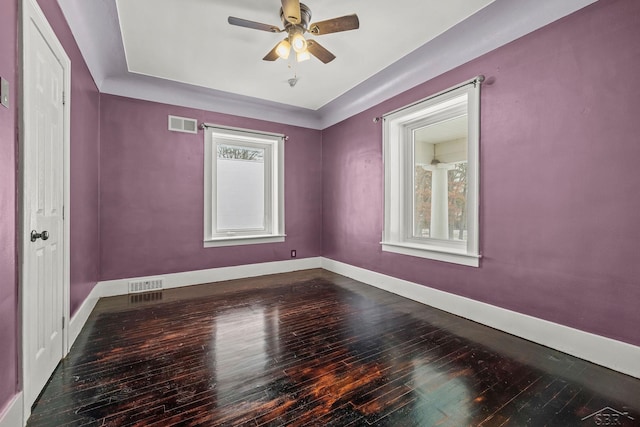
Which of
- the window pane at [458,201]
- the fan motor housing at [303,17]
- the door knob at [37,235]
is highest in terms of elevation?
the fan motor housing at [303,17]

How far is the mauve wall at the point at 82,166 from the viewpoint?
2379mm

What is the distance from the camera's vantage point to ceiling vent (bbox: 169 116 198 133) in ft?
13.3

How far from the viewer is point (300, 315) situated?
9.90 ft

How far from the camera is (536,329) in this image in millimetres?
2402

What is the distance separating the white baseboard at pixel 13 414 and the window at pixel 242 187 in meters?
2.91

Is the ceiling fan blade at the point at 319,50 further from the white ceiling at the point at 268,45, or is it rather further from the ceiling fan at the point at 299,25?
the white ceiling at the point at 268,45

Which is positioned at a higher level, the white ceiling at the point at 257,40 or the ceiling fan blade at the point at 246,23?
the white ceiling at the point at 257,40

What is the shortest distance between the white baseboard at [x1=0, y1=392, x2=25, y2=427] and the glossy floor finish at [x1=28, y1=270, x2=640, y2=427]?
0.39ft

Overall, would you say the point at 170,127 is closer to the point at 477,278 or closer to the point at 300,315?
the point at 300,315

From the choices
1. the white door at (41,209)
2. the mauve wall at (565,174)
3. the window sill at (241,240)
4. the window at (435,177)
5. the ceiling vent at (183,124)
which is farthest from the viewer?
the window sill at (241,240)

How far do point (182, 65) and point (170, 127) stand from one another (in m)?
1.01

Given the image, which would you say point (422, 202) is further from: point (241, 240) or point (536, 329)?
point (241, 240)

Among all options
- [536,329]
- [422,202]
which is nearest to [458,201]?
[422,202]

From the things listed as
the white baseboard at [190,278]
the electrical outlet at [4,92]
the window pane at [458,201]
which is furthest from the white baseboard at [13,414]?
the window pane at [458,201]
